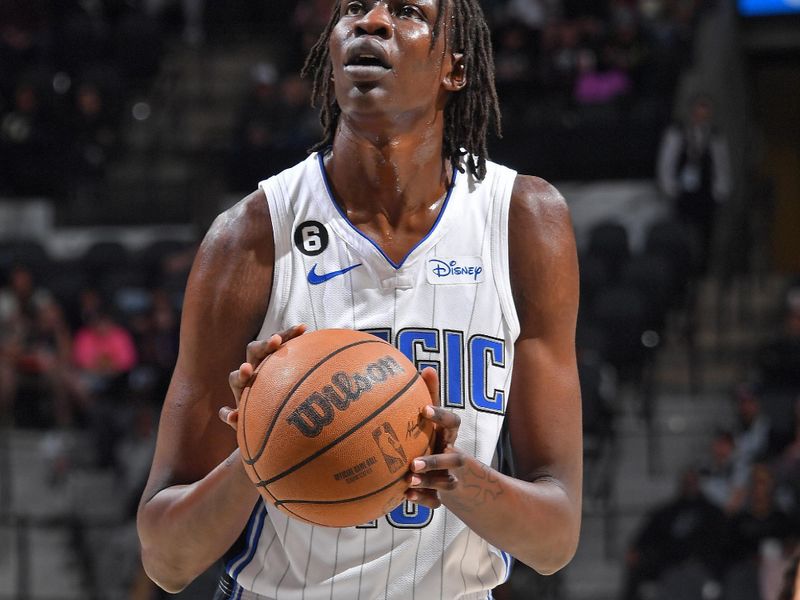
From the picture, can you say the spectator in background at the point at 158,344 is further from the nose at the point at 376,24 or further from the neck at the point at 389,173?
the nose at the point at 376,24

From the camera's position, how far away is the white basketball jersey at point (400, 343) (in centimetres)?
263

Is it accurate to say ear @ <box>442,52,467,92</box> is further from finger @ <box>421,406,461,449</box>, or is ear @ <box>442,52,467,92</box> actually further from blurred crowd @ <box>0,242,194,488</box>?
blurred crowd @ <box>0,242,194,488</box>

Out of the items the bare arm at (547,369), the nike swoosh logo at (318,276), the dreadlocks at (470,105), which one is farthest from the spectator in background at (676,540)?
the nike swoosh logo at (318,276)

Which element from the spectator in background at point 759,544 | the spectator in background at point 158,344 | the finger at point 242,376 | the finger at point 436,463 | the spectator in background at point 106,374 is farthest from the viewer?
the spectator in background at point 158,344

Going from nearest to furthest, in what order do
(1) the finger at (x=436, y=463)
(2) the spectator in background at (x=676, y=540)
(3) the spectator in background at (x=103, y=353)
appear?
1. (1) the finger at (x=436, y=463)
2. (2) the spectator in background at (x=676, y=540)
3. (3) the spectator in background at (x=103, y=353)

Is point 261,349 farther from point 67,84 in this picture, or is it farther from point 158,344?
point 67,84

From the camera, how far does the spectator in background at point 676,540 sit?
743cm

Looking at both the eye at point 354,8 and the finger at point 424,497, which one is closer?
the finger at point 424,497

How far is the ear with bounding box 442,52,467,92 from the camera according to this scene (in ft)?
9.04

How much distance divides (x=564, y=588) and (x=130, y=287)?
13.8ft

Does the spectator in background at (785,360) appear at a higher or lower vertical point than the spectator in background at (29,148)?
lower

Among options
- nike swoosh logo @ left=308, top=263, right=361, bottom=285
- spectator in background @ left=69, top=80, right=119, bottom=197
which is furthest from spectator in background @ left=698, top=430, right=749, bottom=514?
spectator in background @ left=69, top=80, right=119, bottom=197
